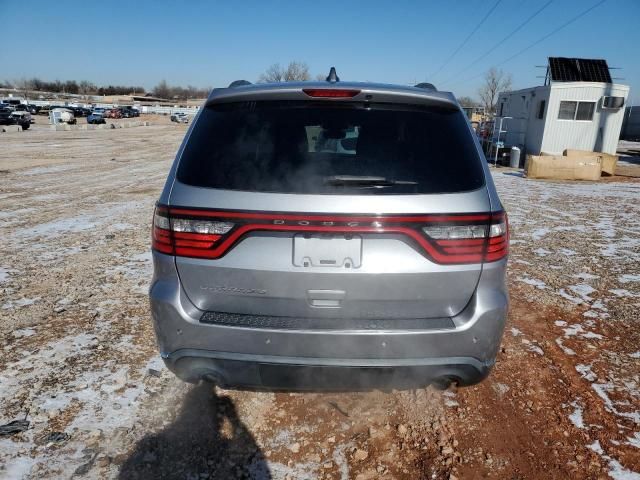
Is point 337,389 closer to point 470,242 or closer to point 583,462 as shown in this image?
point 470,242

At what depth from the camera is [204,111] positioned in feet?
7.55

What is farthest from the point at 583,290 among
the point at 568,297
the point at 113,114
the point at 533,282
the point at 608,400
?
the point at 113,114

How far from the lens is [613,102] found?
1752 centimetres

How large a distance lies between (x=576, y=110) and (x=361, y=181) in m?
20.1

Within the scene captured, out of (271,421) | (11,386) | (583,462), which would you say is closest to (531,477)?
(583,462)

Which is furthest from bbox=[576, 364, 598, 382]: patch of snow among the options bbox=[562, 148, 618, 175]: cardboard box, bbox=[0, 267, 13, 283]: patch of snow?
bbox=[562, 148, 618, 175]: cardboard box

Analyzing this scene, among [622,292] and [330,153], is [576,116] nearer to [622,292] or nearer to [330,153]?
[622,292]

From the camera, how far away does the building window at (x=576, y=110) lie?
17.9 m

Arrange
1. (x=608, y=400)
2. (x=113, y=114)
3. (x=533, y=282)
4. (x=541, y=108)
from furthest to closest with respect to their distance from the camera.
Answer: (x=113, y=114) < (x=541, y=108) < (x=533, y=282) < (x=608, y=400)

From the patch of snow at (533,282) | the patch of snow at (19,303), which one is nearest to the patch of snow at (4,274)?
the patch of snow at (19,303)

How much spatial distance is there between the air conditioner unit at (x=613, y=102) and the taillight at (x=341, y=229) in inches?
785

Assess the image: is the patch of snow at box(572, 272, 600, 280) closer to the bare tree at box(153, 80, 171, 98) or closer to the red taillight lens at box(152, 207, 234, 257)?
the red taillight lens at box(152, 207, 234, 257)

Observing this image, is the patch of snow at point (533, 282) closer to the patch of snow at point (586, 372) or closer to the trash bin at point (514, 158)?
the patch of snow at point (586, 372)

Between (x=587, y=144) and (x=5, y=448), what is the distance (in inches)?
850
